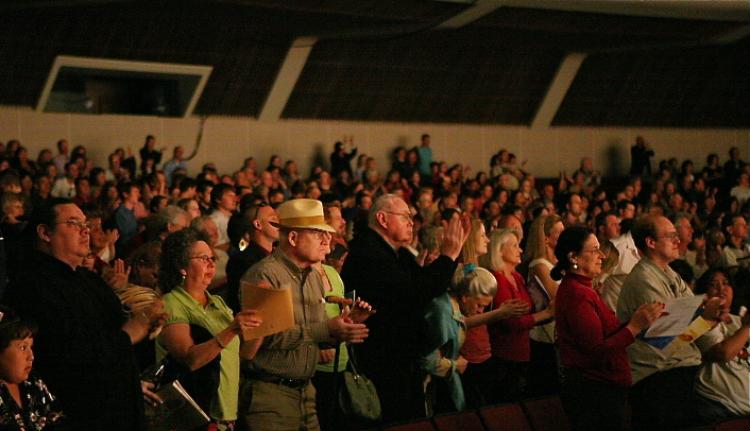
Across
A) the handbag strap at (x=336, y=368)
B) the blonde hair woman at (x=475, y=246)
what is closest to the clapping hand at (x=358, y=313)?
the handbag strap at (x=336, y=368)

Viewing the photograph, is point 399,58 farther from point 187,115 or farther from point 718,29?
point 718,29

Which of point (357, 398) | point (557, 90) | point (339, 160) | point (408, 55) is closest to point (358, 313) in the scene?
point (357, 398)

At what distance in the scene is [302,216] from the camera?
4.96 metres

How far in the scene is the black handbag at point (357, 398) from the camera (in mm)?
5297

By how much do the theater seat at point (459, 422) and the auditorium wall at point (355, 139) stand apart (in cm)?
1229

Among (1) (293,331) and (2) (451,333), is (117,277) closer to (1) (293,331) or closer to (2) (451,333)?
(1) (293,331)

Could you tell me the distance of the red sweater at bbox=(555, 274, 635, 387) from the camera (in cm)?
540

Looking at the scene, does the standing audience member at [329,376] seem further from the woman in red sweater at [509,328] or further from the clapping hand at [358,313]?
the woman in red sweater at [509,328]

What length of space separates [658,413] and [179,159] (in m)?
11.2

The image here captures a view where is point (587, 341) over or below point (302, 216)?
below

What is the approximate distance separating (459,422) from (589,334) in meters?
0.82

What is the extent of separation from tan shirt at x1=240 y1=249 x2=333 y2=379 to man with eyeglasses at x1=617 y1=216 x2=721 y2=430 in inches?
71.4

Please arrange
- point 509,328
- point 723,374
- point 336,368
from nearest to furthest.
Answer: point 336,368
point 723,374
point 509,328

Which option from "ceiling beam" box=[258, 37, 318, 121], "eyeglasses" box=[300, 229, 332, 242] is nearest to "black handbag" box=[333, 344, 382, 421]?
"eyeglasses" box=[300, 229, 332, 242]
